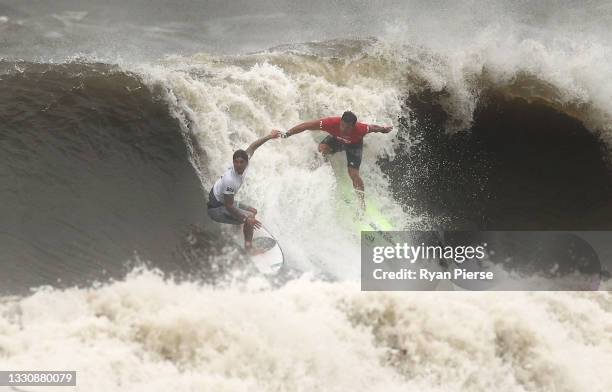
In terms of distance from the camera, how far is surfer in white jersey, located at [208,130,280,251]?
20.6ft

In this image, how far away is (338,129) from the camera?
758cm

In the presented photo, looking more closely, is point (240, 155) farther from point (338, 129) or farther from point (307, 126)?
point (338, 129)

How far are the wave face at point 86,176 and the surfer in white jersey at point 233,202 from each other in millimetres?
412

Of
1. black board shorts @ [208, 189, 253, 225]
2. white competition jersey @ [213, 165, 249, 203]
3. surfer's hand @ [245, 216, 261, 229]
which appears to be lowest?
surfer's hand @ [245, 216, 261, 229]

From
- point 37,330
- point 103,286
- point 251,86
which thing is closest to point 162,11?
point 251,86

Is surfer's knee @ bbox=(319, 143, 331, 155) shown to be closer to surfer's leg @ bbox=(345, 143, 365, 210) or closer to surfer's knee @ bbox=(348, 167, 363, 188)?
surfer's leg @ bbox=(345, 143, 365, 210)

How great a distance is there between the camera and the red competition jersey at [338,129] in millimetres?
7508

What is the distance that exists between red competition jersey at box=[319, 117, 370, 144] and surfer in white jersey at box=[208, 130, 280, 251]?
3.65 ft

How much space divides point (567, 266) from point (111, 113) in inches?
259

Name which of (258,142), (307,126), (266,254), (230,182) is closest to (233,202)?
(230,182)

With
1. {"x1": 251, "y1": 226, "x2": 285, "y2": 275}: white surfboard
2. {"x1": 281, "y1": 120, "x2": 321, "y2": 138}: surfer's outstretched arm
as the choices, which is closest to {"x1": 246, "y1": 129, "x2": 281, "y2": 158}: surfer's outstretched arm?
{"x1": 281, "y1": 120, "x2": 321, "y2": 138}: surfer's outstretched arm

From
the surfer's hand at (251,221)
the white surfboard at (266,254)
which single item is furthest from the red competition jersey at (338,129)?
the surfer's hand at (251,221)

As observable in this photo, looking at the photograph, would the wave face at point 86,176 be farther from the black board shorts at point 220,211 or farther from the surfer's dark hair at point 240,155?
the surfer's dark hair at point 240,155

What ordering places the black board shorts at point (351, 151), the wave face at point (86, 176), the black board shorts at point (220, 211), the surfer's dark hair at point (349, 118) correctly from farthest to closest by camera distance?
the black board shorts at point (351, 151), the surfer's dark hair at point (349, 118), the black board shorts at point (220, 211), the wave face at point (86, 176)
